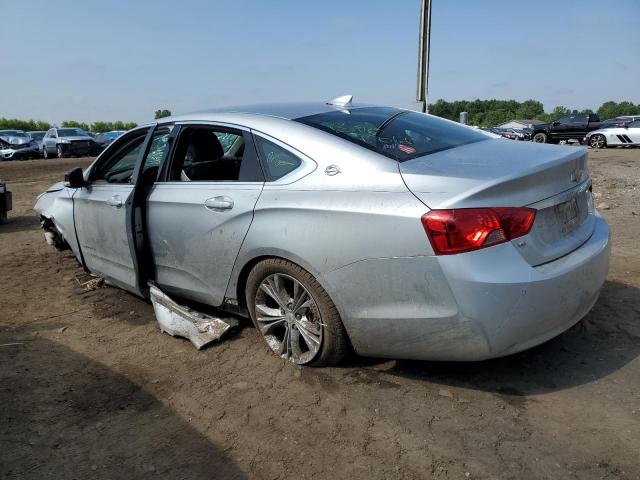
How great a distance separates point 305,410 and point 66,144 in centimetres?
2857

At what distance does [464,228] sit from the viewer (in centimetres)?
242

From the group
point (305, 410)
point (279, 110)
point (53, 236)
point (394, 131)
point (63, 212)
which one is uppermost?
point (279, 110)

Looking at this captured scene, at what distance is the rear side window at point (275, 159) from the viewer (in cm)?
306

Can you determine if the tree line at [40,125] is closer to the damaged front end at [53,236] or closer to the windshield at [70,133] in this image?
the windshield at [70,133]

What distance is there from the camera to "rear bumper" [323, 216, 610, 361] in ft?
7.98

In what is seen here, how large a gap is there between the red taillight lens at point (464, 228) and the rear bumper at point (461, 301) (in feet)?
0.14

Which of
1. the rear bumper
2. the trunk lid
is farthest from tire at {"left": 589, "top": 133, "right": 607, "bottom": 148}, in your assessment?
the rear bumper

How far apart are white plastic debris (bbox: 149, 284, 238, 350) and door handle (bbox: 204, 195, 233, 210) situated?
86 centimetres

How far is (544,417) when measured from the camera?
260cm

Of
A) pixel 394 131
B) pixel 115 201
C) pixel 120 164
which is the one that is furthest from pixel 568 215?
pixel 120 164

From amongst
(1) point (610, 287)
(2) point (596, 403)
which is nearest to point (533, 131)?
(1) point (610, 287)

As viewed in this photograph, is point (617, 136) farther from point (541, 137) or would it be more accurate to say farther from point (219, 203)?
point (219, 203)

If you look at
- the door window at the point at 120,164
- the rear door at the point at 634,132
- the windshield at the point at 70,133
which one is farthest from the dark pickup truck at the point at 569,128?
the door window at the point at 120,164

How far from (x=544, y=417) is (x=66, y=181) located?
4.08 metres
